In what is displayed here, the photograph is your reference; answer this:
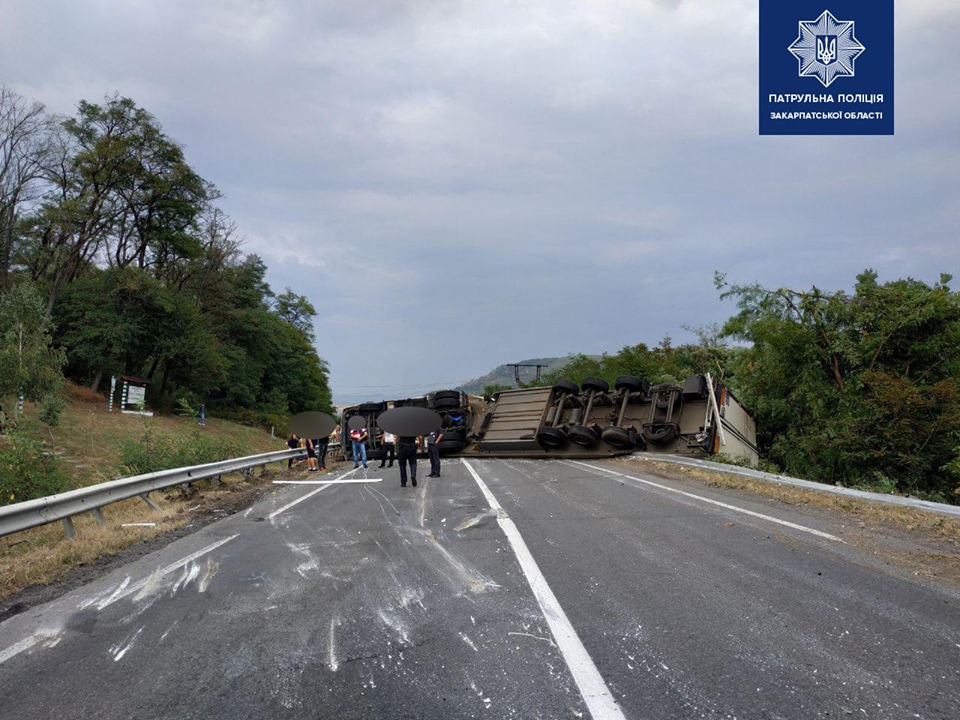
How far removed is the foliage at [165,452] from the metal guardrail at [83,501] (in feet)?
3.87

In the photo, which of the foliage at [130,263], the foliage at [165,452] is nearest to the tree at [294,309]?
the foliage at [130,263]

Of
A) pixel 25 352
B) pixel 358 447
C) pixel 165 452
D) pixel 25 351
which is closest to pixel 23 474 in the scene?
pixel 165 452

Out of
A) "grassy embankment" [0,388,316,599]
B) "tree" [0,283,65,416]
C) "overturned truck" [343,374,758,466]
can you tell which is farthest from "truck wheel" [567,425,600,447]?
"tree" [0,283,65,416]

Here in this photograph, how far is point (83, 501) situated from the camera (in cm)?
868

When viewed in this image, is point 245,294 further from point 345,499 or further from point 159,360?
point 345,499

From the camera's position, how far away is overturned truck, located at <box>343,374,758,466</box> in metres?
19.6

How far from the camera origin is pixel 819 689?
139 inches

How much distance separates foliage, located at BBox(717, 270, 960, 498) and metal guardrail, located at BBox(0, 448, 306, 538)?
1467 cm

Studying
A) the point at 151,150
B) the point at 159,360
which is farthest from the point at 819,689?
the point at 159,360

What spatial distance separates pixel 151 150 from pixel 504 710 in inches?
1915

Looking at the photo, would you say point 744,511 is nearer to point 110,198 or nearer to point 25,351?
point 25,351

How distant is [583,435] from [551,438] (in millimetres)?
1414

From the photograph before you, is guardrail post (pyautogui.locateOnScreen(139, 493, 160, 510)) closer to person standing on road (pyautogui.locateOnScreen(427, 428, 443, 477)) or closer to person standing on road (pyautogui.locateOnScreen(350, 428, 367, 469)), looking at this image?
person standing on road (pyautogui.locateOnScreen(427, 428, 443, 477))

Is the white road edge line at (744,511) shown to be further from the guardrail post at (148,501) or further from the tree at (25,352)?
the tree at (25,352)
